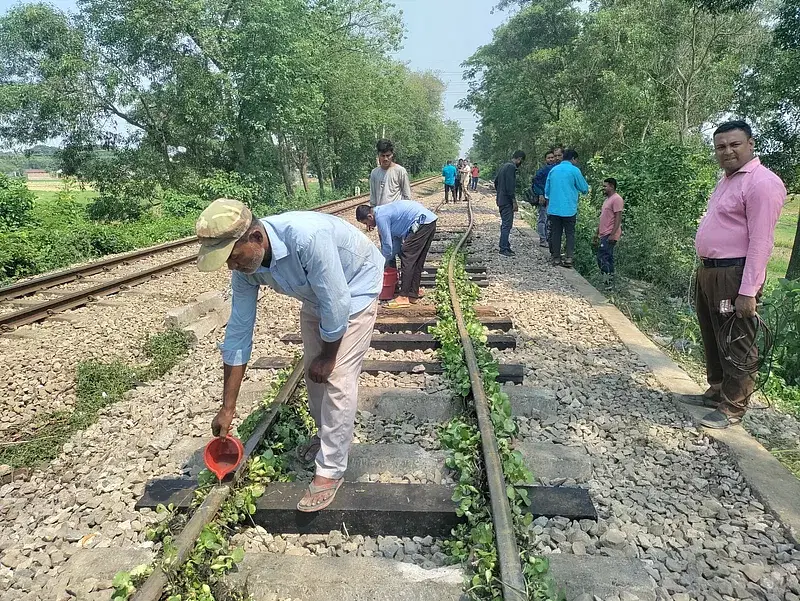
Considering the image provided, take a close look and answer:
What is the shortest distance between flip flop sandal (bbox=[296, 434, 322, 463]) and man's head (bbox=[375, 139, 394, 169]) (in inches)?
168

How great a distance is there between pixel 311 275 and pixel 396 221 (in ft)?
13.0

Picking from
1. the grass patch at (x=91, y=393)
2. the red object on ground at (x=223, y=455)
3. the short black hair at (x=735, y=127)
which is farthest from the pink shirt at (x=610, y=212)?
the red object on ground at (x=223, y=455)

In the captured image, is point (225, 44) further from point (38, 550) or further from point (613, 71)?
point (38, 550)

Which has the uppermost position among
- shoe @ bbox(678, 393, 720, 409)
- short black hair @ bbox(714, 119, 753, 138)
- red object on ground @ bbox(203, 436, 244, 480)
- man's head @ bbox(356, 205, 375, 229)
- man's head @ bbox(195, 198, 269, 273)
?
short black hair @ bbox(714, 119, 753, 138)

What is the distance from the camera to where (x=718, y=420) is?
389 centimetres

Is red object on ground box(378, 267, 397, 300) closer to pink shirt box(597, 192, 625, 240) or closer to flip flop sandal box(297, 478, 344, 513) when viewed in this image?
flip flop sandal box(297, 478, 344, 513)

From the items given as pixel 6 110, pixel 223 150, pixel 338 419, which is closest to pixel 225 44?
pixel 223 150

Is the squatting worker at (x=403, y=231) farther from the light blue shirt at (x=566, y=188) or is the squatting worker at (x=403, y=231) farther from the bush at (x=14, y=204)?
the bush at (x=14, y=204)

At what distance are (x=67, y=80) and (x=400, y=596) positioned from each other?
21757 mm

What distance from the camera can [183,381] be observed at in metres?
4.91

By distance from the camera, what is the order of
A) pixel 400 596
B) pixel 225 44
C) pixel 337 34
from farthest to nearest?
pixel 337 34 → pixel 225 44 → pixel 400 596

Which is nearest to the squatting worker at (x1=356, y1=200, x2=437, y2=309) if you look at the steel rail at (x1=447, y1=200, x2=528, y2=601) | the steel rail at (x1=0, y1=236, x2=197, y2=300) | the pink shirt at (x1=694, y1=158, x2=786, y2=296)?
the steel rail at (x1=447, y1=200, x2=528, y2=601)

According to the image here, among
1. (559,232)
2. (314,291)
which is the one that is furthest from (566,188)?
(314,291)

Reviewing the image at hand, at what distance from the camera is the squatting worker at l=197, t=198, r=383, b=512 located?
2398mm
